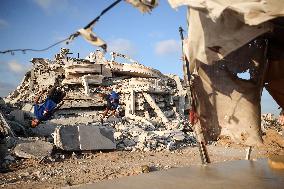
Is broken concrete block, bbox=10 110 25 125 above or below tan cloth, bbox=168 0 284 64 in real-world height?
below

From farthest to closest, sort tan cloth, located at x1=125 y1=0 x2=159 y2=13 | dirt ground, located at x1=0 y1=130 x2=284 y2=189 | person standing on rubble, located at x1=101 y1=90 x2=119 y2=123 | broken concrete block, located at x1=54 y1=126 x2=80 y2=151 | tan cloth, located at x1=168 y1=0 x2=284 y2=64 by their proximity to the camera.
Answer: person standing on rubble, located at x1=101 y1=90 x2=119 y2=123, broken concrete block, located at x1=54 y1=126 x2=80 y2=151, dirt ground, located at x1=0 y1=130 x2=284 y2=189, tan cloth, located at x1=125 y1=0 x2=159 y2=13, tan cloth, located at x1=168 y1=0 x2=284 y2=64

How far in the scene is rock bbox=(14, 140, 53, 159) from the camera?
29.5 feet

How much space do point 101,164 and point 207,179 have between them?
4.77 metres

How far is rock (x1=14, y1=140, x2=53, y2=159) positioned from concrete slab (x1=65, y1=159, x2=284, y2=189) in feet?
16.9

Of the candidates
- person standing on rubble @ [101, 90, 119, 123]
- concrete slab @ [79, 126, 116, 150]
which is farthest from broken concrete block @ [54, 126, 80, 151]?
person standing on rubble @ [101, 90, 119, 123]

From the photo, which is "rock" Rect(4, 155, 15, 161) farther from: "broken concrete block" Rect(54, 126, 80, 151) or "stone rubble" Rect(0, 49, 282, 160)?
"broken concrete block" Rect(54, 126, 80, 151)

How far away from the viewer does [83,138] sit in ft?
34.3

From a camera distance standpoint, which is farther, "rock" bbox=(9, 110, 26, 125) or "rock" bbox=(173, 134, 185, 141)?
"rock" bbox=(173, 134, 185, 141)

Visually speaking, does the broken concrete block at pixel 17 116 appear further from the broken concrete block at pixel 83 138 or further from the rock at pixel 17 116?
the broken concrete block at pixel 83 138

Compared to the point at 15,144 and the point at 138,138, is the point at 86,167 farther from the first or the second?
the point at 138,138

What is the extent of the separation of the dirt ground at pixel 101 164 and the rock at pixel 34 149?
0.22m

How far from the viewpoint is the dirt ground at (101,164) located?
6.81 metres

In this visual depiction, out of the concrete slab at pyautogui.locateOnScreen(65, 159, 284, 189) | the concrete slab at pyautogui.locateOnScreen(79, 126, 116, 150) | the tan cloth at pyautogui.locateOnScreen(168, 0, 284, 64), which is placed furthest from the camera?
the concrete slab at pyautogui.locateOnScreen(79, 126, 116, 150)

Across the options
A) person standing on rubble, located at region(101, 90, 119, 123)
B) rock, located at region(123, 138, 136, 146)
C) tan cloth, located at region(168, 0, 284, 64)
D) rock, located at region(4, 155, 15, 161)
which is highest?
tan cloth, located at region(168, 0, 284, 64)
